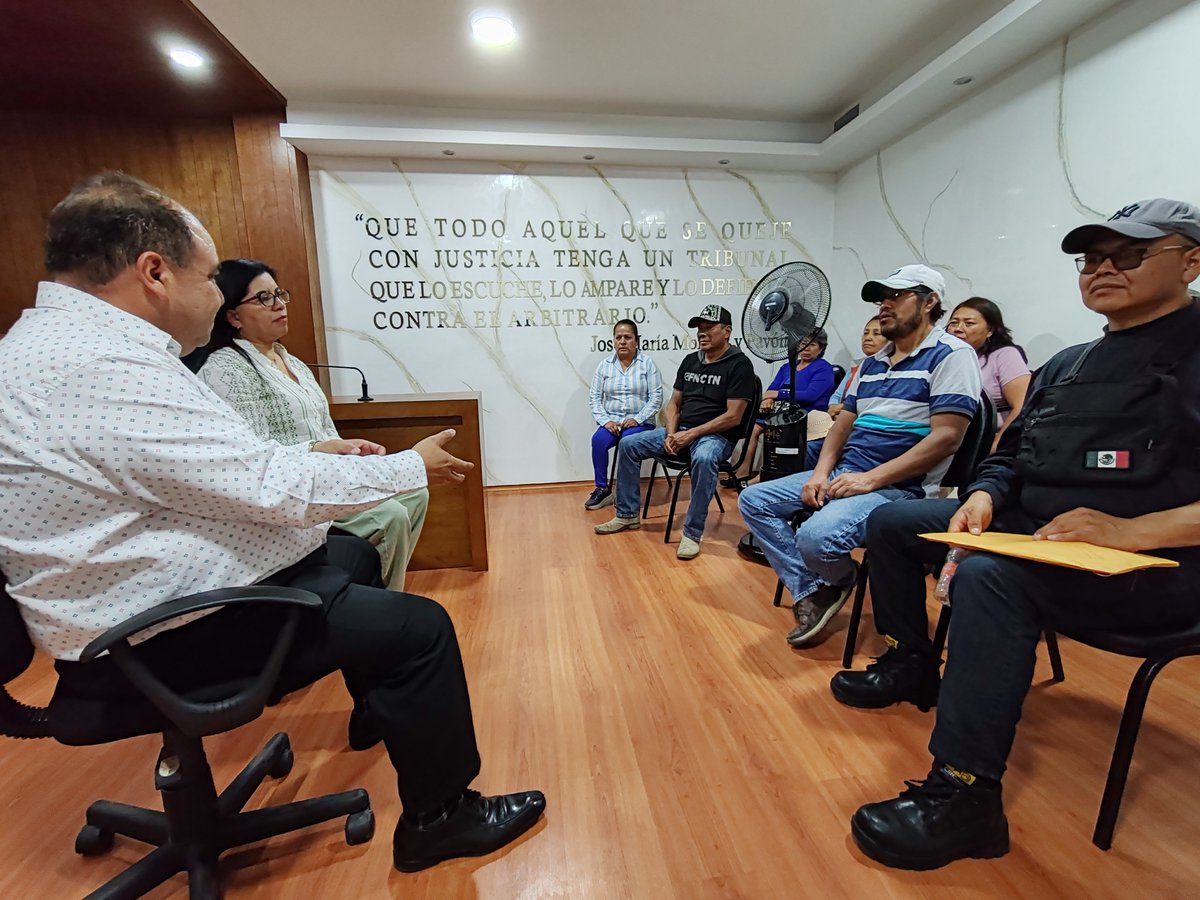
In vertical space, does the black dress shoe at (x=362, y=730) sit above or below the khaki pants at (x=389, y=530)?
below

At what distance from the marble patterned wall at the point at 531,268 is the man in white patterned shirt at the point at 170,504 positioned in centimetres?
285

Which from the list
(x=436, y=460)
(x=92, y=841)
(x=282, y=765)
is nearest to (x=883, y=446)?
(x=436, y=460)

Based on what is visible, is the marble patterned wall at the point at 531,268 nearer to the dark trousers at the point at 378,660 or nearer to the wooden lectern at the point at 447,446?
the wooden lectern at the point at 447,446

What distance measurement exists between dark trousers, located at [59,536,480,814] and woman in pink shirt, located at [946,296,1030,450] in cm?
252

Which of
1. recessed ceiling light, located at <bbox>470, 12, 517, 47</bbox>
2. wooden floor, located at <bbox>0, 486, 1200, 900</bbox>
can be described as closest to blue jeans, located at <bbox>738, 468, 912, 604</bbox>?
wooden floor, located at <bbox>0, 486, 1200, 900</bbox>

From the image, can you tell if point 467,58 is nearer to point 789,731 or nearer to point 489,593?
point 489,593

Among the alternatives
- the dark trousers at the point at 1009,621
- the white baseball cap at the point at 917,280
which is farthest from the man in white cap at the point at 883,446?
the dark trousers at the point at 1009,621

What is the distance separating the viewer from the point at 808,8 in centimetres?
243

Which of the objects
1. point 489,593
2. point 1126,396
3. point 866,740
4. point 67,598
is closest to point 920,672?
point 866,740

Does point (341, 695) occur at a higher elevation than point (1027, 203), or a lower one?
lower

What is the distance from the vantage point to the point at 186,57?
262 centimetres

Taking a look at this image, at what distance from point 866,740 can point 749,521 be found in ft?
2.68

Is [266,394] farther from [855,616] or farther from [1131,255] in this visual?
[1131,255]

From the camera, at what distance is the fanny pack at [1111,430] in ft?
3.60
